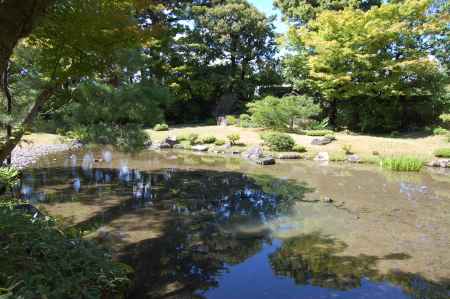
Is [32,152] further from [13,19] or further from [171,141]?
[13,19]

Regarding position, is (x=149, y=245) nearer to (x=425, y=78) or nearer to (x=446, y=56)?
(x=425, y=78)

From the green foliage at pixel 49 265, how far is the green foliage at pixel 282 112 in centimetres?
1473

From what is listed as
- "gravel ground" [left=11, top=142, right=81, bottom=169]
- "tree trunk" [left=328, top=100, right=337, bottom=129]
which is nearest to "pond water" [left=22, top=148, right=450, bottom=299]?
"gravel ground" [left=11, top=142, right=81, bottom=169]

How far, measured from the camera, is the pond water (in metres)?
4.64

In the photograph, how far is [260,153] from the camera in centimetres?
1484

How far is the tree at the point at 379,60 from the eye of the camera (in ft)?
58.0

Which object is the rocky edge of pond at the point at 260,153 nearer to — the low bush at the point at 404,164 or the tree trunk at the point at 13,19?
the low bush at the point at 404,164

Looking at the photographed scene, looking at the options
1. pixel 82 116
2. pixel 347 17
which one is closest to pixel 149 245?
pixel 82 116

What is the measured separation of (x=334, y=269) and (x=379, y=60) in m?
15.9

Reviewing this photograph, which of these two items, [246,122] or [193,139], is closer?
[193,139]

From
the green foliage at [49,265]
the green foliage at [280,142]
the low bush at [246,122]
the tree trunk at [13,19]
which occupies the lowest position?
the green foliage at [49,265]

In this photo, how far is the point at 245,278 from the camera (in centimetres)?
481

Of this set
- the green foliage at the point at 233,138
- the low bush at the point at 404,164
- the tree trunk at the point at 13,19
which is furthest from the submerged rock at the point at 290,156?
the tree trunk at the point at 13,19

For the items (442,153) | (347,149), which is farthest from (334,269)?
(442,153)
